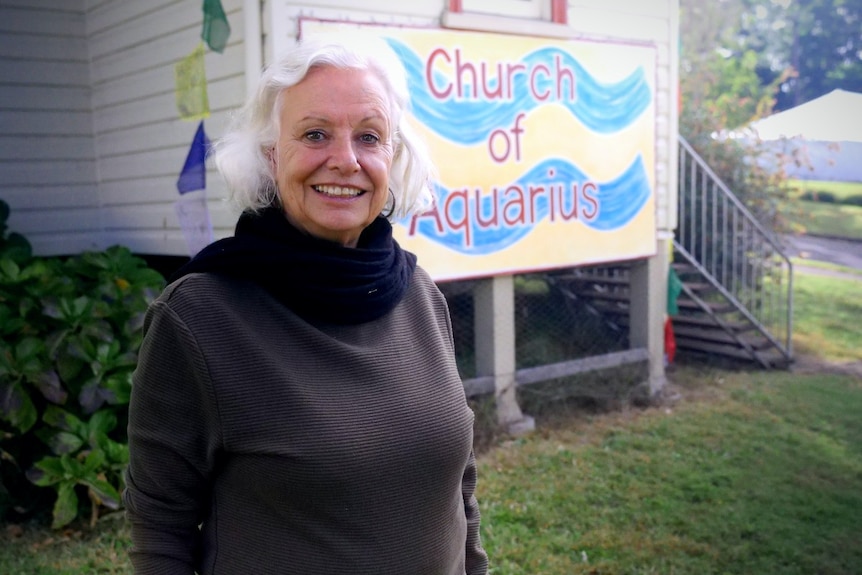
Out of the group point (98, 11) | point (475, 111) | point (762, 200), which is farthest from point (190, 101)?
point (762, 200)

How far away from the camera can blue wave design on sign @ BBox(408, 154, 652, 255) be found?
18.9ft

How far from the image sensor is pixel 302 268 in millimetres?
1666

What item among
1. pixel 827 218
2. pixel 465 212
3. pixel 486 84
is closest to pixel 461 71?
pixel 486 84

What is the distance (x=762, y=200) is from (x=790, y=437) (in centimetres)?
399

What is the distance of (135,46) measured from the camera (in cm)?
581

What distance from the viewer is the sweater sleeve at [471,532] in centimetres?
206

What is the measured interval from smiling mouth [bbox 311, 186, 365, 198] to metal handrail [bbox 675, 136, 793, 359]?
6922mm

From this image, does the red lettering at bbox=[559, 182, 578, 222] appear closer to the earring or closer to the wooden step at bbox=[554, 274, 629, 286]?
the wooden step at bbox=[554, 274, 629, 286]

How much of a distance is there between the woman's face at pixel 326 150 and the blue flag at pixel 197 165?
3663mm

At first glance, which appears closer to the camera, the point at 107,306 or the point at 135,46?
the point at 107,306

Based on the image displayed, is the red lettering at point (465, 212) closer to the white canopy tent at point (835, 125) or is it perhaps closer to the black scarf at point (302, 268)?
the white canopy tent at point (835, 125)

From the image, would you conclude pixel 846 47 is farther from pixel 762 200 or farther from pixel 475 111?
pixel 475 111

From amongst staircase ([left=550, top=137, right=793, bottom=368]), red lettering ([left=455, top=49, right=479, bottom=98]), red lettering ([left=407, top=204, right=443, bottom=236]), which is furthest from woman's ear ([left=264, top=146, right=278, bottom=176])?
staircase ([left=550, top=137, right=793, bottom=368])

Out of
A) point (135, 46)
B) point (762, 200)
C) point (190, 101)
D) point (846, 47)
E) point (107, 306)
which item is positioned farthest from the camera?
point (762, 200)
